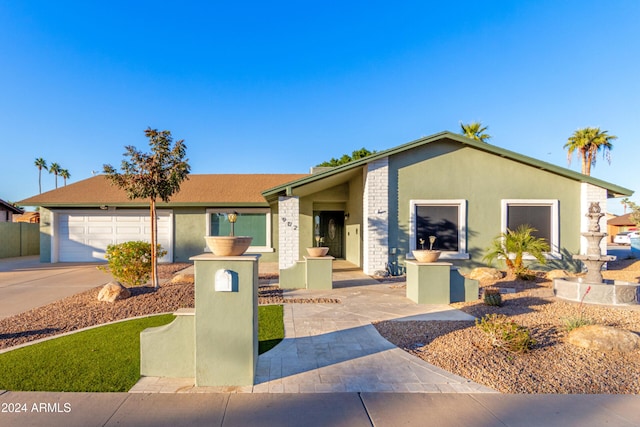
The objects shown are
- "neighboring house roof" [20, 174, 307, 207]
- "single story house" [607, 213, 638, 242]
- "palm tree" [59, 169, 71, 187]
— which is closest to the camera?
"neighboring house roof" [20, 174, 307, 207]

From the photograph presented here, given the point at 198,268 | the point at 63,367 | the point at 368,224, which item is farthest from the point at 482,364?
the point at 368,224

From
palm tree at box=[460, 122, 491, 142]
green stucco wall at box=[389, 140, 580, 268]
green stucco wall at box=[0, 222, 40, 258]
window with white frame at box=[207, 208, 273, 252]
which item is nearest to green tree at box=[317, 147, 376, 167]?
palm tree at box=[460, 122, 491, 142]

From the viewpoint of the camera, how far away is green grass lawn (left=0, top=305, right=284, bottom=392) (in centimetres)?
353

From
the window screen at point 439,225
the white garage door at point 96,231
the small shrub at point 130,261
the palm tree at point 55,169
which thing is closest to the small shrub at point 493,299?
the window screen at point 439,225

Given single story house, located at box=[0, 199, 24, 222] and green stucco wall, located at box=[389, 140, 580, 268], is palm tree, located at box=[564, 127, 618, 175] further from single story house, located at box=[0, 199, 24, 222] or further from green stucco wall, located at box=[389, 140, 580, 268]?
single story house, located at box=[0, 199, 24, 222]

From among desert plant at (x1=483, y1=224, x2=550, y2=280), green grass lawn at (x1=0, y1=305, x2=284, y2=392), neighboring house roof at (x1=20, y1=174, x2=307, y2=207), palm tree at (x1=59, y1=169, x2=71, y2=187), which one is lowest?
green grass lawn at (x1=0, y1=305, x2=284, y2=392)

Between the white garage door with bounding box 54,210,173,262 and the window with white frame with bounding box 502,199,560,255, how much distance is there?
1391cm

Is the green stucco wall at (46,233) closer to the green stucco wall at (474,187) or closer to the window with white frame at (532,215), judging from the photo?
the green stucco wall at (474,187)

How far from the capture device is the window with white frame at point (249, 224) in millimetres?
14910

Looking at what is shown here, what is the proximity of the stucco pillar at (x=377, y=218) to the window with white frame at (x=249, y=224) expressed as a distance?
550 centimetres

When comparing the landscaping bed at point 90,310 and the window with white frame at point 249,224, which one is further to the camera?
the window with white frame at point 249,224

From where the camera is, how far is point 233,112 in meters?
17.3

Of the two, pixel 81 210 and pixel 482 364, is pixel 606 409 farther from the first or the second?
pixel 81 210

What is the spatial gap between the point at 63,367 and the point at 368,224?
28.9ft
